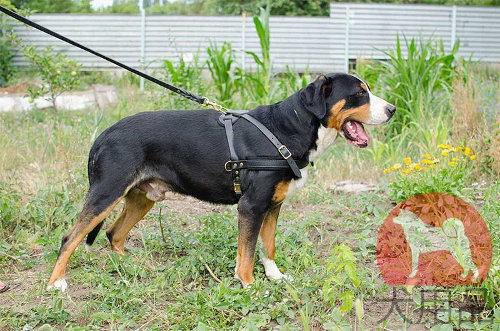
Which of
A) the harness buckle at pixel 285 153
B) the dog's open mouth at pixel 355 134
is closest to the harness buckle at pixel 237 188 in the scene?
Answer: the harness buckle at pixel 285 153

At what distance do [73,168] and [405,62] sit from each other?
501cm

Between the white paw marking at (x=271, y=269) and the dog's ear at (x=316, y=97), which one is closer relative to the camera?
the dog's ear at (x=316, y=97)

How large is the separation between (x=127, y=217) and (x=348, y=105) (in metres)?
2.02

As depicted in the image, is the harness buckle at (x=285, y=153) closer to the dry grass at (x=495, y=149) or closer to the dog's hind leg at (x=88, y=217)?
the dog's hind leg at (x=88, y=217)

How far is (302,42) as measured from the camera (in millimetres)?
17969

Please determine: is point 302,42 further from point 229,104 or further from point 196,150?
point 196,150

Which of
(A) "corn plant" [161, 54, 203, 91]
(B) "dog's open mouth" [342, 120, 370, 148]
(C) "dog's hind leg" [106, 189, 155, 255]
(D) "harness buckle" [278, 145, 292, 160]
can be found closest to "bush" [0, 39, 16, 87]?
(A) "corn plant" [161, 54, 203, 91]

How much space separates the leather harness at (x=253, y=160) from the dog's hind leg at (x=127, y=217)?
913mm

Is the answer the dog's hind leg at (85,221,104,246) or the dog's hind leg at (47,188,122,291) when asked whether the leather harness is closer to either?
the dog's hind leg at (47,188,122,291)

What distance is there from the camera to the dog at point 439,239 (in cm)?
372

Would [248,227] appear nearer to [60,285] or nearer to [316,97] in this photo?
[316,97]

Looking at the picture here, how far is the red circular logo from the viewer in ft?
12.3

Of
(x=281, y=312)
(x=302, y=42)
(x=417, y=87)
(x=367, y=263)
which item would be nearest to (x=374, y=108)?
(x=367, y=263)

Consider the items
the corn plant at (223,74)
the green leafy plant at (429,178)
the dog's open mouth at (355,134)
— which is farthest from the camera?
the corn plant at (223,74)
